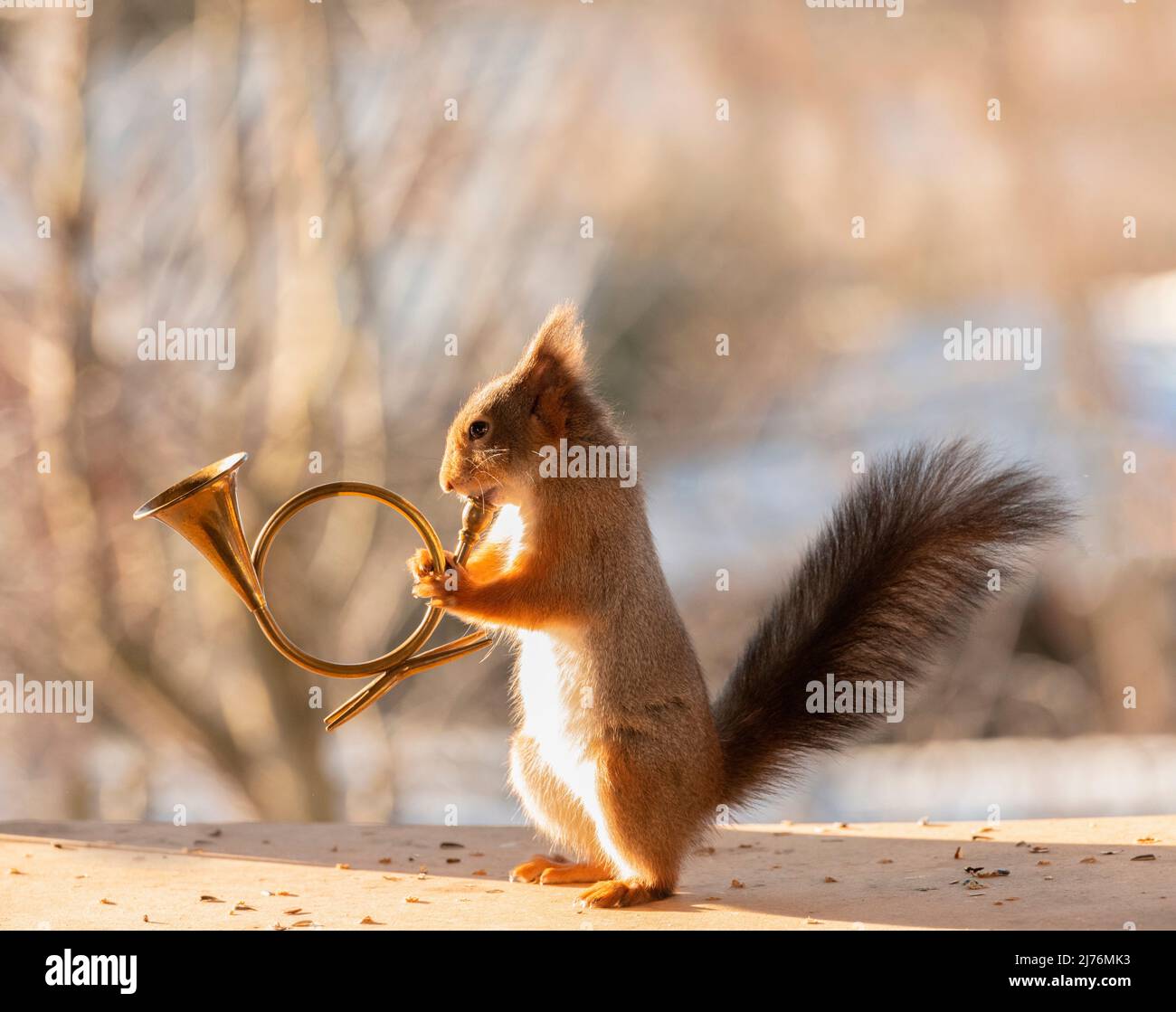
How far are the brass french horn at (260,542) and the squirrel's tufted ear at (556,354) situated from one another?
0.43 metres

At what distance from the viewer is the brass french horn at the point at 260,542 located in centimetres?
245

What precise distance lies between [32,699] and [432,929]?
583 centimetres

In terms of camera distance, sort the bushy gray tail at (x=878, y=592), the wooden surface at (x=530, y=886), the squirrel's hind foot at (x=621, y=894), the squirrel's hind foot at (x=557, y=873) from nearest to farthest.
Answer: the wooden surface at (x=530, y=886), the squirrel's hind foot at (x=621, y=894), the bushy gray tail at (x=878, y=592), the squirrel's hind foot at (x=557, y=873)

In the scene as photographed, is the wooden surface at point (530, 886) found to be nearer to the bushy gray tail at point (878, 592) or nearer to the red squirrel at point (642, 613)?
the red squirrel at point (642, 613)

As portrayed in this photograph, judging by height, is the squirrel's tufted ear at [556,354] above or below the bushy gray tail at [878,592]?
above

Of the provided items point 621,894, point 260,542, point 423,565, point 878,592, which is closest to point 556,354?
point 423,565

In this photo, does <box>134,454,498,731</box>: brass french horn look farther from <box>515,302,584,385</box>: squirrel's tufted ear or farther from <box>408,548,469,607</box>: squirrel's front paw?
<box>515,302,584,385</box>: squirrel's tufted ear

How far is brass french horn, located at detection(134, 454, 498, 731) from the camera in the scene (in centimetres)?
245

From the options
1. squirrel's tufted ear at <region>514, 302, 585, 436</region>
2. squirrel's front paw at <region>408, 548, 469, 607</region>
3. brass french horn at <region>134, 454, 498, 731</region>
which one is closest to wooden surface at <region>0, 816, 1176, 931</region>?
brass french horn at <region>134, 454, 498, 731</region>

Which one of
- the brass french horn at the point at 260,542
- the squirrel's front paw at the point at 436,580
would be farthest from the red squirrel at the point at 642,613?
the brass french horn at the point at 260,542

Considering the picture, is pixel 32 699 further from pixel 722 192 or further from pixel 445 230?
pixel 722 192

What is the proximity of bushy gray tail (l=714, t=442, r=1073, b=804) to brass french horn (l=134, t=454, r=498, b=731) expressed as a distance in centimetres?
67

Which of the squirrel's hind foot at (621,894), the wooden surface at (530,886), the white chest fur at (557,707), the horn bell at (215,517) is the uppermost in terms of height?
the horn bell at (215,517)

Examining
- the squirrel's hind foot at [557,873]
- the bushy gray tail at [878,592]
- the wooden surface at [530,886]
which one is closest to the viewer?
the wooden surface at [530,886]
